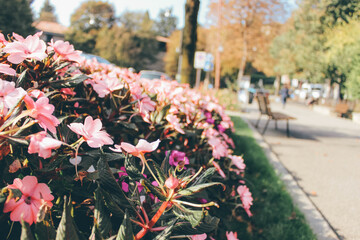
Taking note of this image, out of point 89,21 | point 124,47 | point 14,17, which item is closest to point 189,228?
point 14,17

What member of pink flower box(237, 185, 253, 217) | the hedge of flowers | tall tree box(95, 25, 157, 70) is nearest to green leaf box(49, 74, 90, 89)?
the hedge of flowers

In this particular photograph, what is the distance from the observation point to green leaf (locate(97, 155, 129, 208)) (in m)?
0.74

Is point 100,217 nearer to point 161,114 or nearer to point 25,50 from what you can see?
point 25,50

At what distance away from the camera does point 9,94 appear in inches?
31.0

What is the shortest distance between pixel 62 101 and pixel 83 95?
8.8 inches

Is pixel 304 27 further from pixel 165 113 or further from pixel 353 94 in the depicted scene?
pixel 165 113

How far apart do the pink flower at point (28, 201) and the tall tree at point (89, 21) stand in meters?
35.3

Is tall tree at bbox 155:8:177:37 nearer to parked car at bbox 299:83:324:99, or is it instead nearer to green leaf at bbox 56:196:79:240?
parked car at bbox 299:83:324:99

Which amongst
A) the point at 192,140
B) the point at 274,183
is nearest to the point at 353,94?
the point at 274,183

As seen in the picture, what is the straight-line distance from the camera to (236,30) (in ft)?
93.5

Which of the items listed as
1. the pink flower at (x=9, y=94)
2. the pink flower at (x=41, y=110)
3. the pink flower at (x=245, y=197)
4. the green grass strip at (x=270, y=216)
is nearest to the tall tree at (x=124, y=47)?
the green grass strip at (x=270, y=216)

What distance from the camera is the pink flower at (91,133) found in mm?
775

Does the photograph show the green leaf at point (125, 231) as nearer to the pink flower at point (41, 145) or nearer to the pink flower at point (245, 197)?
the pink flower at point (41, 145)

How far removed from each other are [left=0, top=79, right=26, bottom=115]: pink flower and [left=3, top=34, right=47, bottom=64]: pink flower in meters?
0.20
